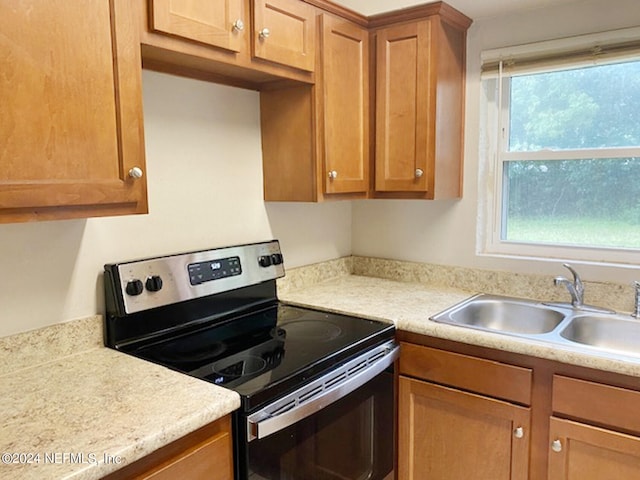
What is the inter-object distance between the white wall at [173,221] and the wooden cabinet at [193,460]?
633 millimetres

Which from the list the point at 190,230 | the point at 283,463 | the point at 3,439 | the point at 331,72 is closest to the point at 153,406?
the point at 3,439

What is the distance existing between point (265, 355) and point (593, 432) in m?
1.00

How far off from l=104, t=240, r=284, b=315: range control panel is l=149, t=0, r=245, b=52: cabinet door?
711mm

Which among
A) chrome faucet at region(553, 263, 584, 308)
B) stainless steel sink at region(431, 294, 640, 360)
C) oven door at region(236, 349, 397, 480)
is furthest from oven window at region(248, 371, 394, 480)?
chrome faucet at region(553, 263, 584, 308)

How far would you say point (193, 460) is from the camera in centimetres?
113

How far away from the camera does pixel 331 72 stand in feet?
6.45

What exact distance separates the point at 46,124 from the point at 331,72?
3.76 feet

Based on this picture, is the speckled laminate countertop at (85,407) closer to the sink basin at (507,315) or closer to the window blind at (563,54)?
the sink basin at (507,315)

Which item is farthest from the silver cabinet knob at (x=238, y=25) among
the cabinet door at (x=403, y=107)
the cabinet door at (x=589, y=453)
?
the cabinet door at (x=589, y=453)

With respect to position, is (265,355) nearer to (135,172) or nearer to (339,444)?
(339,444)

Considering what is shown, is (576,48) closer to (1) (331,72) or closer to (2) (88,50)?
(1) (331,72)

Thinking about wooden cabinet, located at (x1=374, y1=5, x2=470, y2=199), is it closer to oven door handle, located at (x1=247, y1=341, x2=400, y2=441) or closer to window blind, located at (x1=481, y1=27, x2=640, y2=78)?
window blind, located at (x1=481, y1=27, x2=640, y2=78)

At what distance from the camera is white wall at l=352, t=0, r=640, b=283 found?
193cm

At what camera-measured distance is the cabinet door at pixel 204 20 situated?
4.44 ft
